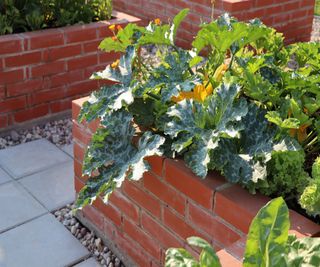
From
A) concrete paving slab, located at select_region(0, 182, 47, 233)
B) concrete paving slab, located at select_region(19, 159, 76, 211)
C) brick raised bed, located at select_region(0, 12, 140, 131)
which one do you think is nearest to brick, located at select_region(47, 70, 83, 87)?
brick raised bed, located at select_region(0, 12, 140, 131)

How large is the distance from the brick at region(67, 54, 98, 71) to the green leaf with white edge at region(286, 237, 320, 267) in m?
2.85

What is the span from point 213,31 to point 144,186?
714 mm

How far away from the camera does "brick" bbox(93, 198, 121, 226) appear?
252 cm

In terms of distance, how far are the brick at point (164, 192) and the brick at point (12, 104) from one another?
6.10 feet

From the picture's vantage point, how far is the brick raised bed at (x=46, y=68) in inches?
145

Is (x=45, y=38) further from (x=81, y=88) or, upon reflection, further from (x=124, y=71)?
(x=124, y=71)

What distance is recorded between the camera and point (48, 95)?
3930 mm

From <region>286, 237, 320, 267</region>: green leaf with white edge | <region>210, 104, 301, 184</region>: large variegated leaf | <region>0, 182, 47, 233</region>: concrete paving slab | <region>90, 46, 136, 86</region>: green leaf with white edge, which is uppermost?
<region>90, 46, 136, 86</region>: green leaf with white edge

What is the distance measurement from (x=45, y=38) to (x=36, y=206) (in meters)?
1.35

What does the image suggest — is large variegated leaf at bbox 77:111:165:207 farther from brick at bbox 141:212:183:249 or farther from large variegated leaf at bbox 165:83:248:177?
brick at bbox 141:212:183:249

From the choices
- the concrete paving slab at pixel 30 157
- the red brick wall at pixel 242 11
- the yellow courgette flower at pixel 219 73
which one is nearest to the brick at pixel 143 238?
the yellow courgette flower at pixel 219 73

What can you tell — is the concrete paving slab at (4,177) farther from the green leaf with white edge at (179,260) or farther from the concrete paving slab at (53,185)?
the green leaf with white edge at (179,260)

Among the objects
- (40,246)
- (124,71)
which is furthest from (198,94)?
(40,246)

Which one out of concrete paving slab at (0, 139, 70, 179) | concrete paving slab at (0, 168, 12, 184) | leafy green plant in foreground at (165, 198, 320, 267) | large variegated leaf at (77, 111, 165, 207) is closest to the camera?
leafy green plant in foreground at (165, 198, 320, 267)
